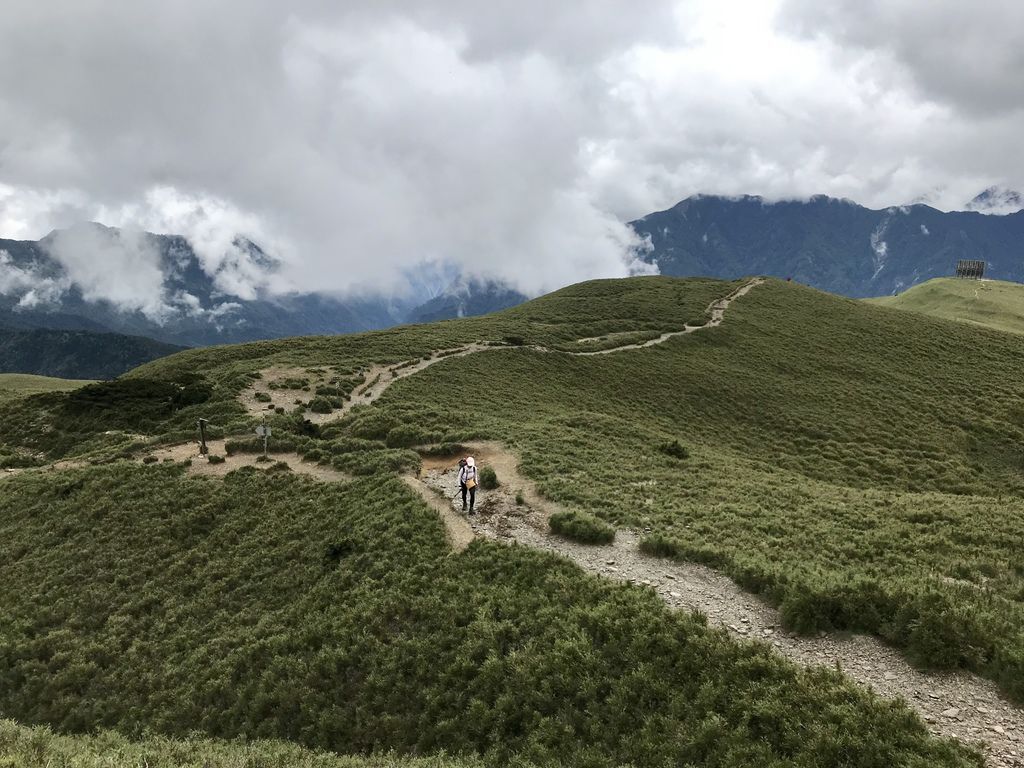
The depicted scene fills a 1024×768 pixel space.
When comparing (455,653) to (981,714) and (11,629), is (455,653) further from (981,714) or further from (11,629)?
(11,629)

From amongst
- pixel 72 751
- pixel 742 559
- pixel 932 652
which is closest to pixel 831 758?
pixel 932 652

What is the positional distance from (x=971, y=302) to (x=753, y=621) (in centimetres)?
14032

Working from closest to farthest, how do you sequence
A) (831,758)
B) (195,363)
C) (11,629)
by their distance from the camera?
(831,758) → (11,629) → (195,363)

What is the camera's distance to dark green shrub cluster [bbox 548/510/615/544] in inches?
695

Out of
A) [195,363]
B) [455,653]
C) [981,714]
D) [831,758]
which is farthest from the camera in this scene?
[195,363]

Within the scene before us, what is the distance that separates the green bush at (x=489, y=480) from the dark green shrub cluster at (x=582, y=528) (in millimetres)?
4952

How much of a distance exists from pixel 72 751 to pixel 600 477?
1944 cm

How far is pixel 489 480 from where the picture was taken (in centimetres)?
2359

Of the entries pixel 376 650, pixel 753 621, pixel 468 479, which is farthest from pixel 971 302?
pixel 376 650

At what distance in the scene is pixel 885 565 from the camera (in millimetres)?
15273

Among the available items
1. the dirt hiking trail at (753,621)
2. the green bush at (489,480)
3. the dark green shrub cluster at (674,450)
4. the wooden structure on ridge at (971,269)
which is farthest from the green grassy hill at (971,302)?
the dirt hiking trail at (753,621)

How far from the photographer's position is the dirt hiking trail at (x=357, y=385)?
38281 mm

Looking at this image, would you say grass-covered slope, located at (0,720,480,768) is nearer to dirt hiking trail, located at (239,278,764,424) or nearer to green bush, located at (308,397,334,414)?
dirt hiking trail, located at (239,278,764,424)

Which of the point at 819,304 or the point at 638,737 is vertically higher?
the point at 819,304
